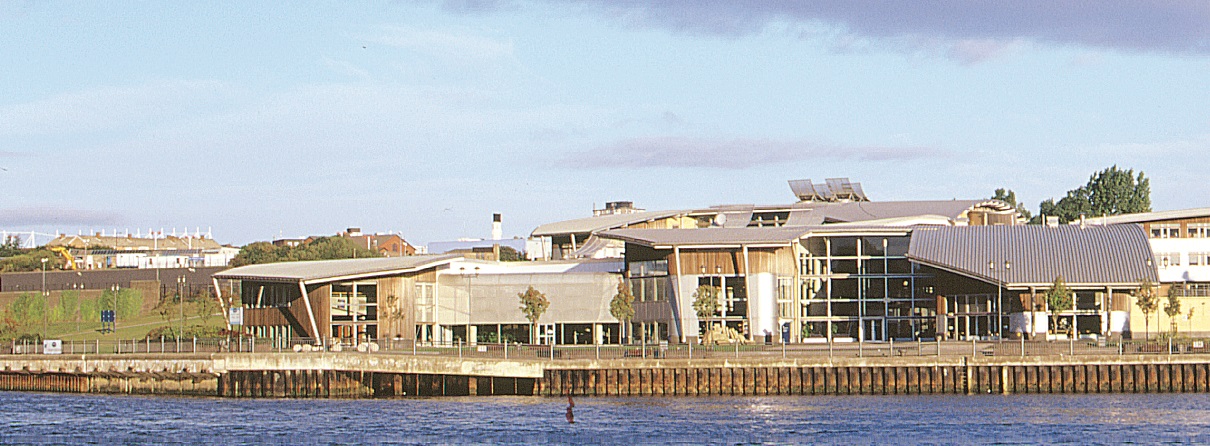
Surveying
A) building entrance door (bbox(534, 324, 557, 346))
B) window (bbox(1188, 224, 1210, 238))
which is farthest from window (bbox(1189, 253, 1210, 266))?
building entrance door (bbox(534, 324, 557, 346))

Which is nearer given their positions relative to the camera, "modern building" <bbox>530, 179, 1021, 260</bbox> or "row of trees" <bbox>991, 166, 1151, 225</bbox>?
"modern building" <bbox>530, 179, 1021, 260</bbox>

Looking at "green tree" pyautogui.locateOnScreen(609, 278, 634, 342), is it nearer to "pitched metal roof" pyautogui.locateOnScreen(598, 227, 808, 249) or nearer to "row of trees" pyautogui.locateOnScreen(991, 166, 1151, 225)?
"pitched metal roof" pyautogui.locateOnScreen(598, 227, 808, 249)

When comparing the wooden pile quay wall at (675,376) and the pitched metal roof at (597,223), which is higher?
the pitched metal roof at (597,223)

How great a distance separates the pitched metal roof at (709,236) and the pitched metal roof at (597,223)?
1839 cm

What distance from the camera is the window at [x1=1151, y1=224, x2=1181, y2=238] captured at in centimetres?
10875

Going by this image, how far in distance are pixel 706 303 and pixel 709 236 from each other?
4.81m

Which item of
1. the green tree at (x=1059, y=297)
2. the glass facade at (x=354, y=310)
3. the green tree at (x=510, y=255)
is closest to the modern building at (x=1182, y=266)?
the green tree at (x=1059, y=297)

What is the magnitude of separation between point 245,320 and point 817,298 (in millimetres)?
35509

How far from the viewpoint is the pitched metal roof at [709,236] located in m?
96.0

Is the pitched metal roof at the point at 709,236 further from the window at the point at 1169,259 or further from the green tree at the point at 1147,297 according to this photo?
the window at the point at 1169,259

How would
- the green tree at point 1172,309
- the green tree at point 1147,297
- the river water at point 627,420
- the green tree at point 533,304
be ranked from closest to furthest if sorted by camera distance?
1. the river water at point 627,420
2. the green tree at point 1147,297
3. the green tree at point 1172,309
4. the green tree at point 533,304

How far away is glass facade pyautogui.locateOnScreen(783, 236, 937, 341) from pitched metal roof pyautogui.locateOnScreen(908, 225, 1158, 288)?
284 centimetres

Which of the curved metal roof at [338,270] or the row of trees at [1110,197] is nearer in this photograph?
the curved metal roof at [338,270]

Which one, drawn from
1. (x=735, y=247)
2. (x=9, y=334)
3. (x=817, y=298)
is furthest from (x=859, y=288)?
(x=9, y=334)
